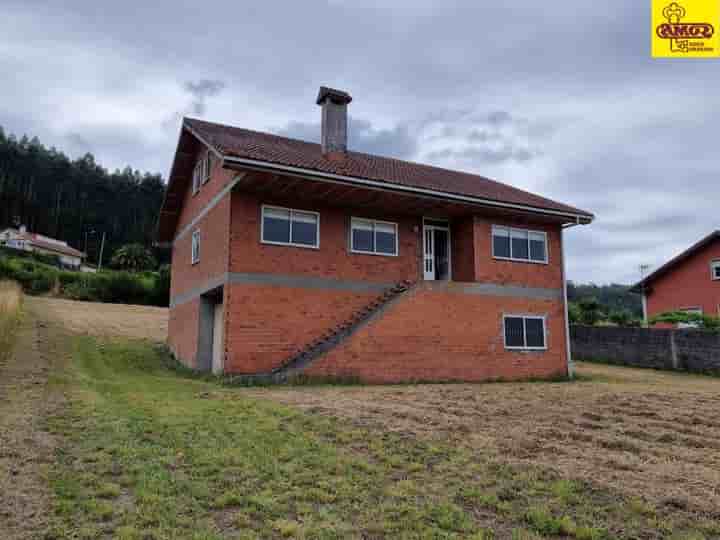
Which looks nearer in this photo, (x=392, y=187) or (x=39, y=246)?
(x=392, y=187)

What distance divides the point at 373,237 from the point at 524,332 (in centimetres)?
588

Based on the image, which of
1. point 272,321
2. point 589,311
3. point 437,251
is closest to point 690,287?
point 589,311

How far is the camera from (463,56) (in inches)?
589

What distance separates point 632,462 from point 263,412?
16.9 ft

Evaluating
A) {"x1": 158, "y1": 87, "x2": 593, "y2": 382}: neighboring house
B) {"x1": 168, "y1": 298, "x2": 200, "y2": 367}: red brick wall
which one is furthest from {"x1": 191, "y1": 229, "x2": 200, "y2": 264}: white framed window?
{"x1": 168, "y1": 298, "x2": 200, "y2": 367}: red brick wall

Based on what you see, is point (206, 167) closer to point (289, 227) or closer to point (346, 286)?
point (289, 227)

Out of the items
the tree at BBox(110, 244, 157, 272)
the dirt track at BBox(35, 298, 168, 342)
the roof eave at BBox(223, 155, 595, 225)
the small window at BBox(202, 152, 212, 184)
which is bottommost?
the dirt track at BBox(35, 298, 168, 342)

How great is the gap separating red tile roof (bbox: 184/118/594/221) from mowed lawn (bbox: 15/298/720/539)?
278 inches

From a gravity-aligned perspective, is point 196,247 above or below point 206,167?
below

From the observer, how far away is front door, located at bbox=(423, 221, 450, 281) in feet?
59.5

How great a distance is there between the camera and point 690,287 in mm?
28875

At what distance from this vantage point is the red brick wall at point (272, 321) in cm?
1398

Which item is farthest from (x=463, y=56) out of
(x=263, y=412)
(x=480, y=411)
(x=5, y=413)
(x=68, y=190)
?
(x=68, y=190)

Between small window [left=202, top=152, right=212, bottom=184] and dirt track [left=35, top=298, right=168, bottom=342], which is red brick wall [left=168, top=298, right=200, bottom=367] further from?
small window [left=202, top=152, right=212, bottom=184]
